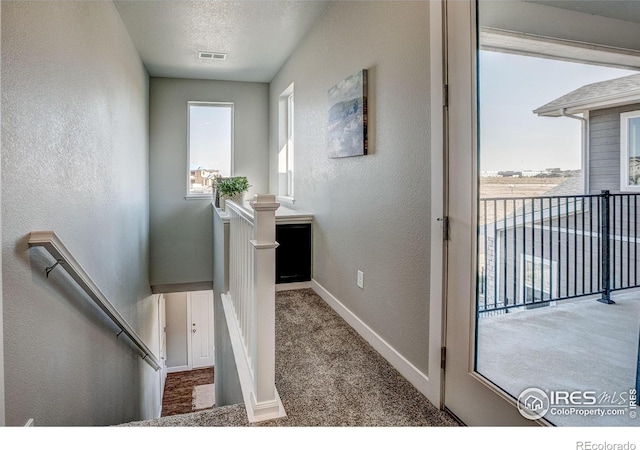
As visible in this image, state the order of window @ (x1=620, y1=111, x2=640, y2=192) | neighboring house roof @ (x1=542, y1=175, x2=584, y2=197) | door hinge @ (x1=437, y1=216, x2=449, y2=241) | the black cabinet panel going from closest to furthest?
window @ (x1=620, y1=111, x2=640, y2=192) → neighboring house roof @ (x1=542, y1=175, x2=584, y2=197) → door hinge @ (x1=437, y1=216, x2=449, y2=241) → the black cabinet panel

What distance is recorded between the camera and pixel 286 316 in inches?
128

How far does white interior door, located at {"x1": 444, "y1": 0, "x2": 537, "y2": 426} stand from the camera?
1.68 m

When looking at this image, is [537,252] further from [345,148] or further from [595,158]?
[345,148]

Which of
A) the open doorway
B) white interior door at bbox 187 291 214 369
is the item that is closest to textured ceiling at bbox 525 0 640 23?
the open doorway

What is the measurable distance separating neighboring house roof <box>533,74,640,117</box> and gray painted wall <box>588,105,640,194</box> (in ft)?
0.08

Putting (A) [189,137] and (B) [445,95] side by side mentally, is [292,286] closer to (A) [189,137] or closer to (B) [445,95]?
(B) [445,95]

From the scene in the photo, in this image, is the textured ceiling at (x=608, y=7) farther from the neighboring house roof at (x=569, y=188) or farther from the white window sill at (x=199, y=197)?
the white window sill at (x=199, y=197)

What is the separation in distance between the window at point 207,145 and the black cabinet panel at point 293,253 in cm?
267

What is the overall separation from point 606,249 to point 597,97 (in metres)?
0.53

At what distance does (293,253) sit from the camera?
4031 mm

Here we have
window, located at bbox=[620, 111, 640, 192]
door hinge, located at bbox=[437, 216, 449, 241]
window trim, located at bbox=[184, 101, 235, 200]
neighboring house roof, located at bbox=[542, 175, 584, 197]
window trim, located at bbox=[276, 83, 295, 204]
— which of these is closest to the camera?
window, located at bbox=[620, 111, 640, 192]

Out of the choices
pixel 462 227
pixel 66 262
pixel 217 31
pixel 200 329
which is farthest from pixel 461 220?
pixel 200 329

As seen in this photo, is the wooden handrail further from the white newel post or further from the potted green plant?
the potted green plant

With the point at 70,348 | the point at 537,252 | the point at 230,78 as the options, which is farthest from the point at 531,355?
the point at 230,78
